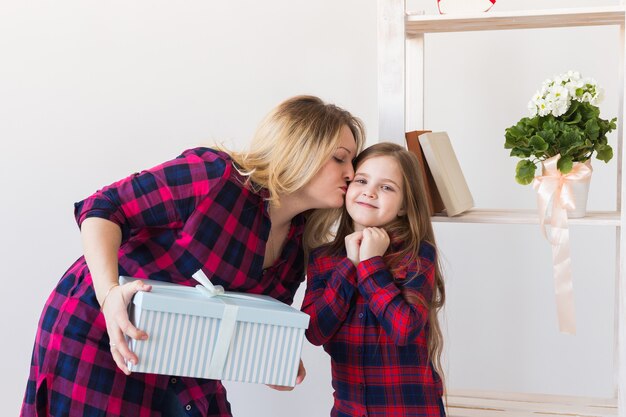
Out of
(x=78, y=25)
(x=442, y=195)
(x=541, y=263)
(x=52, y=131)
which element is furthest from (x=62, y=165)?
(x=541, y=263)

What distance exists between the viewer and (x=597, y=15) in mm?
1999

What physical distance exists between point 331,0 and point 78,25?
87 centimetres

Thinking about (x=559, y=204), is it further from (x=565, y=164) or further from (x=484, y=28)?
(x=484, y=28)

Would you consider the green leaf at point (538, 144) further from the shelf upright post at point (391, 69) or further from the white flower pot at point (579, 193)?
the shelf upright post at point (391, 69)

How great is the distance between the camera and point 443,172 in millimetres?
2047

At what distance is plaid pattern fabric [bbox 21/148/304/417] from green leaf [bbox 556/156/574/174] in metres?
0.78

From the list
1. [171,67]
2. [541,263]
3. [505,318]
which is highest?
[171,67]

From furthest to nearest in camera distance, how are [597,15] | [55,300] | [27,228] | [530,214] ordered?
[27,228] < [530,214] < [597,15] < [55,300]

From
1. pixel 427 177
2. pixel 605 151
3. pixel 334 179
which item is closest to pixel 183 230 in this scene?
pixel 334 179

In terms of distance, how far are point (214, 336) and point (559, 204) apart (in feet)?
3.24

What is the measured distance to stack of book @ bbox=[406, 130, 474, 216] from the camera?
6.66 feet

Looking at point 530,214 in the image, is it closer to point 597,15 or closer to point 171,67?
point 597,15

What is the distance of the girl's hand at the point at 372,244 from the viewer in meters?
1.75

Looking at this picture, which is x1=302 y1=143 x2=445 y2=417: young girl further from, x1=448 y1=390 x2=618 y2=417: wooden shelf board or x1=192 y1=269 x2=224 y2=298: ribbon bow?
x1=448 y1=390 x2=618 y2=417: wooden shelf board
